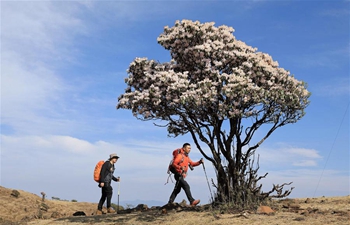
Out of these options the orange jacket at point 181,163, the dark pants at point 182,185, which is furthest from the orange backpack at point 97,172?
the orange jacket at point 181,163

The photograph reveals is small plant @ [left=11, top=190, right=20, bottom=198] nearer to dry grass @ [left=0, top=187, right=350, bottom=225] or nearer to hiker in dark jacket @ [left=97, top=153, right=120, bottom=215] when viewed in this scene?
dry grass @ [left=0, top=187, right=350, bottom=225]

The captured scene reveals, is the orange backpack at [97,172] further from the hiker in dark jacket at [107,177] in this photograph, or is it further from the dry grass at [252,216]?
the dry grass at [252,216]

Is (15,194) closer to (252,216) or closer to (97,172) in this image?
(97,172)

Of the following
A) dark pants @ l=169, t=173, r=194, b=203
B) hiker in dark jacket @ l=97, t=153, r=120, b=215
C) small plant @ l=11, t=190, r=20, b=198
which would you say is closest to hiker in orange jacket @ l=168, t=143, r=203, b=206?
dark pants @ l=169, t=173, r=194, b=203

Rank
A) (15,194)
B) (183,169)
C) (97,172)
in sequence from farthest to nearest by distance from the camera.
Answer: (15,194) < (97,172) < (183,169)

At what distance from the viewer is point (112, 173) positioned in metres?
19.8

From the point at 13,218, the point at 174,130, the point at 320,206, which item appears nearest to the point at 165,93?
the point at 174,130

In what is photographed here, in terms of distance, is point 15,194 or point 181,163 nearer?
point 181,163

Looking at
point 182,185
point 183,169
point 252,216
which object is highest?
point 183,169

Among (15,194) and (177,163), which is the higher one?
(15,194)

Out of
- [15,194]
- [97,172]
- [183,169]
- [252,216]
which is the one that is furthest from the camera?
[15,194]

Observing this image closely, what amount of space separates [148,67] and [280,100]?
218 inches

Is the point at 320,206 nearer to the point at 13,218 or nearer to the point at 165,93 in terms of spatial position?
the point at 165,93

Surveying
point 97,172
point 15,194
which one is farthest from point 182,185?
point 15,194
